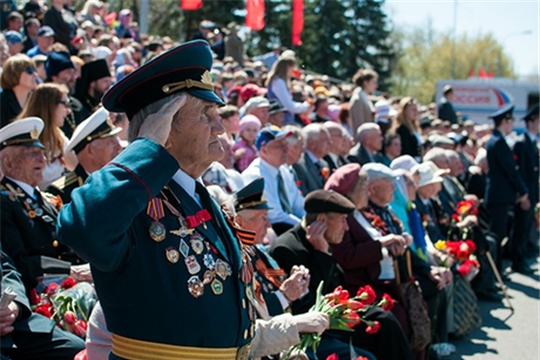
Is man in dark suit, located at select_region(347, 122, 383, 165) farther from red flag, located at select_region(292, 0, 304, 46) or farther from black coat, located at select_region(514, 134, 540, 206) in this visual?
red flag, located at select_region(292, 0, 304, 46)

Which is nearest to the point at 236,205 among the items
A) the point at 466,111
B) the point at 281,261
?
the point at 281,261

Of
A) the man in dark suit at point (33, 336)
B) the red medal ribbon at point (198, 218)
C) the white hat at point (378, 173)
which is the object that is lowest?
the man in dark suit at point (33, 336)

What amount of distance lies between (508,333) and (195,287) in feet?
19.7

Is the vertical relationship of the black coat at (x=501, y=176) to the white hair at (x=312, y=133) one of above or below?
below

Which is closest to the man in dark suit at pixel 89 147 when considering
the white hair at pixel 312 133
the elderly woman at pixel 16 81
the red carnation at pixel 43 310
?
the red carnation at pixel 43 310

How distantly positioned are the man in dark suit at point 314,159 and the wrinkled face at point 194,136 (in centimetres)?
519

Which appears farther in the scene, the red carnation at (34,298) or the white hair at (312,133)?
the white hair at (312,133)

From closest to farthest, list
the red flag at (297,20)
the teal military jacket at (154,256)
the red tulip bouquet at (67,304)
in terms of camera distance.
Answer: the teal military jacket at (154,256)
the red tulip bouquet at (67,304)
the red flag at (297,20)

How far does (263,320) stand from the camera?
3.41 metres

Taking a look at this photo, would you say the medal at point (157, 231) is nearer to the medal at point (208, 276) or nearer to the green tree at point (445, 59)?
the medal at point (208, 276)

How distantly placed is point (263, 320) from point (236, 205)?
112 cm

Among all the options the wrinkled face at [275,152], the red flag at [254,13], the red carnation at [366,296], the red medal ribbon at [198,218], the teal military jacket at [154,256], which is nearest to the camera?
the teal military jacket at [154,256]

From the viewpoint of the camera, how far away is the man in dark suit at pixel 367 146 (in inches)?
336

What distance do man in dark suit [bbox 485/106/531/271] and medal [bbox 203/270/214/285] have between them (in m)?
8.51
